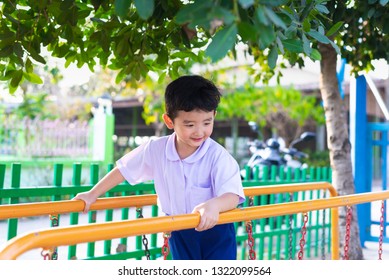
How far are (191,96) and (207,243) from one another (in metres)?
0.64

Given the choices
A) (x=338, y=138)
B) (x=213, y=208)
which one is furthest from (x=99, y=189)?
(x=338, y=138)

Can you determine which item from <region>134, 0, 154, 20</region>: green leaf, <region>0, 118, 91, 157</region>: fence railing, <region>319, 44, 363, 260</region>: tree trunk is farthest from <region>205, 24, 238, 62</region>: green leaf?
<region>0, 118, 91, 157</region>: fence railing

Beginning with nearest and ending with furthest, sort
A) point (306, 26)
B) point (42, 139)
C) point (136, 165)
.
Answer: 1. point (306, 26)
2. point (136, 165)
3. point (42, 139)

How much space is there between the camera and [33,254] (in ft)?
18.5

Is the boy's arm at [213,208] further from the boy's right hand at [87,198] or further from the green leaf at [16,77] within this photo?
the green leaf at [16,77]

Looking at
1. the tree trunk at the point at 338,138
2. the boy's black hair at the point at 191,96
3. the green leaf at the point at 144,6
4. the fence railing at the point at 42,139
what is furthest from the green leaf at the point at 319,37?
the fence railing at the point at 42,139

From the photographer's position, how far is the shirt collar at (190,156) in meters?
2.38

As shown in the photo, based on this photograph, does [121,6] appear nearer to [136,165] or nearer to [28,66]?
[136,165]

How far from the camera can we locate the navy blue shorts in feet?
7.93

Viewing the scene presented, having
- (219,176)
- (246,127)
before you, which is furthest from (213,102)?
(246,127)

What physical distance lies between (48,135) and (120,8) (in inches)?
398

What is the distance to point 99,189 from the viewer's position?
2469 mm

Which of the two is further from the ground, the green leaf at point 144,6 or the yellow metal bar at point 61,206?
the green leaf at point 144,6
